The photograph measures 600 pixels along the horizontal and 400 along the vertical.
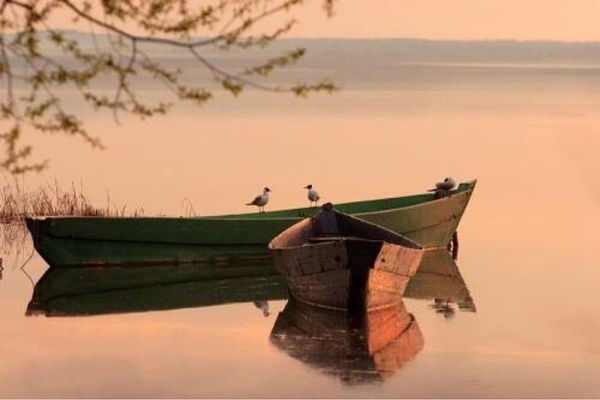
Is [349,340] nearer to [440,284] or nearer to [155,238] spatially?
[440,284]

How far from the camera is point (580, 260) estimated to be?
23969 millimetres

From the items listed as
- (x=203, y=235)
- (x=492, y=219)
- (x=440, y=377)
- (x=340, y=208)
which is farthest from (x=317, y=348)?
(x=492, y=219)

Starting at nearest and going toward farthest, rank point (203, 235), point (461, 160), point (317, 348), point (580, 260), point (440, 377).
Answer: point (440, 377)
point (317, 348)
point (203, 235)
point (580, 260)
point (461, 160)

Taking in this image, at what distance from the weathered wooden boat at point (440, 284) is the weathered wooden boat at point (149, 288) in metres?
1.62

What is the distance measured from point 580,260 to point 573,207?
697 centimetres

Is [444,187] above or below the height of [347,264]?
above

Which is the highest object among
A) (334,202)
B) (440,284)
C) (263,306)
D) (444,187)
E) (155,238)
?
(334,202)

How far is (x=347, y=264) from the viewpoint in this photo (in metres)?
19.0

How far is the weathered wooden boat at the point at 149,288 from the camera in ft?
67.2

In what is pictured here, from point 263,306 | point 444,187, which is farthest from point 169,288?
point 444,187

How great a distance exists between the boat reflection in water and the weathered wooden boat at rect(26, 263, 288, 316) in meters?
1.02

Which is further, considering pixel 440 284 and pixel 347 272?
pixel 440 284

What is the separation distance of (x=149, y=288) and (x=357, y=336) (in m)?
3.94

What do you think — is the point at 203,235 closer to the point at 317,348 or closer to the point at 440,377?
the point at 317,348
